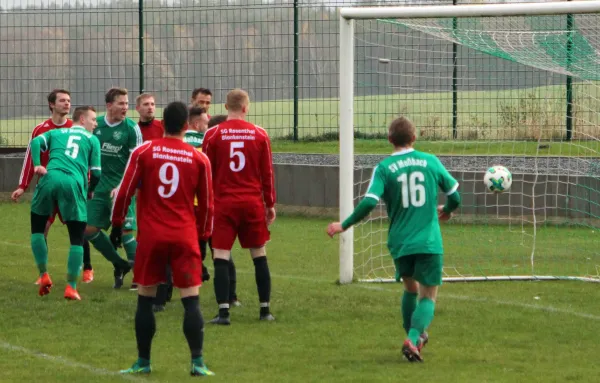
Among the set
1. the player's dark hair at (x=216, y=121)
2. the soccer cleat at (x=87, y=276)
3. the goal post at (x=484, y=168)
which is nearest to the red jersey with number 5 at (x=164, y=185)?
the player's dark hair at (x=216, y=121)

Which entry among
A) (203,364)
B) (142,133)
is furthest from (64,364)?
(142,133)

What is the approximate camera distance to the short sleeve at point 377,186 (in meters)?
7.52

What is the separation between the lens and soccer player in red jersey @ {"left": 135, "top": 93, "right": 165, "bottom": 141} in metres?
10.9

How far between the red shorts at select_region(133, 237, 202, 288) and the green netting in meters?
5.03

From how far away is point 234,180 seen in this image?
910cm

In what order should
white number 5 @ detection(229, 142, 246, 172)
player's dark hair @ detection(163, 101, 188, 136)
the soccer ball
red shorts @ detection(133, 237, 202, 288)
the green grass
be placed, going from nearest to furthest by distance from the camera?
1. red shorts @ detection(133, 237, 202, 288)
2. player's dark hair @ detection(163, 101, 188, 136)
3. white number 5 @ detection(229, 142, 246, 172)
4. the soccer ball
5. the green grass

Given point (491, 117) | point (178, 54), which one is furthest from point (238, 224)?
point (178, 54)

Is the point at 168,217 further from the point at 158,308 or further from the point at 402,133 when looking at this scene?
the point at 158,308

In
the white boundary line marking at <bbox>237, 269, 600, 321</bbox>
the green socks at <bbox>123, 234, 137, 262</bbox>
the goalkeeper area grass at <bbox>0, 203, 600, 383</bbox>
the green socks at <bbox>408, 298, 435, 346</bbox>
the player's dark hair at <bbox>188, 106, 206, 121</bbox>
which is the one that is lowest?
the goalkeeper area grass at <bbox>0, 203, 600, 383</bbox>

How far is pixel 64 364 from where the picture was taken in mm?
7711

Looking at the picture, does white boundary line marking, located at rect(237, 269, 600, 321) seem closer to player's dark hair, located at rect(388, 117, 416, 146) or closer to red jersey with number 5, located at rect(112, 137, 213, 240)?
player's dark hair, located at rect(388, 117, 416, 146)

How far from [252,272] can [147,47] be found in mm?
9196

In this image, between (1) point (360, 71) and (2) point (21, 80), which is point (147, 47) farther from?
(1) point (360, 71)

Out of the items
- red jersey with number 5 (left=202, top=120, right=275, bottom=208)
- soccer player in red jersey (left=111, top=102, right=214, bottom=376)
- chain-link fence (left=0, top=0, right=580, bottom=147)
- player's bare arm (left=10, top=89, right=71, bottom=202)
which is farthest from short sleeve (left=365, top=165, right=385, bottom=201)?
chain-link fence (left=0, top=0, right=580, bottom=147)
